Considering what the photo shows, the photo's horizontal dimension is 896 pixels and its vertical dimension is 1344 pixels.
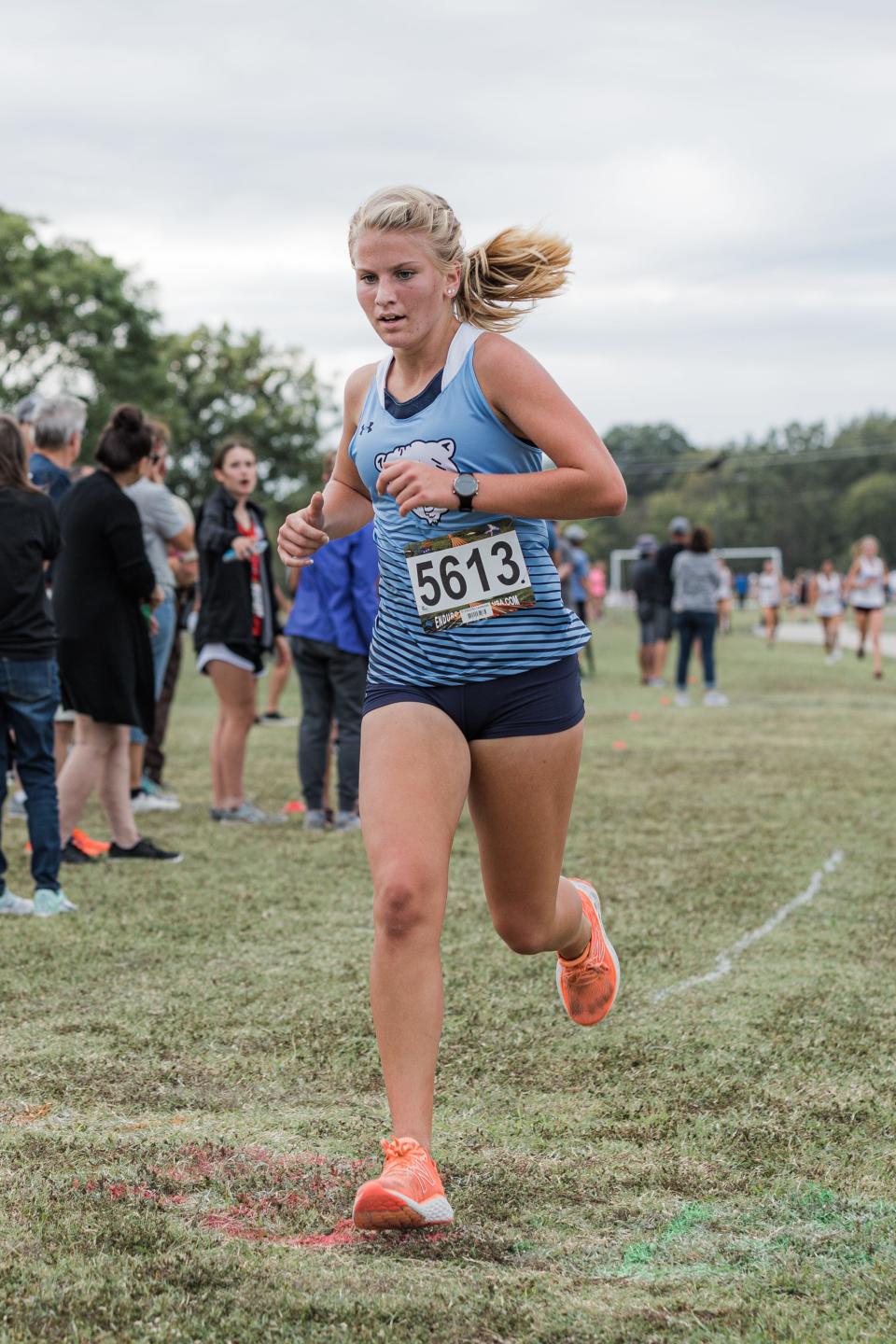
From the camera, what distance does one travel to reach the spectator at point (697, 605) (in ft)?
57.2

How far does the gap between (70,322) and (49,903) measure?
33.7m

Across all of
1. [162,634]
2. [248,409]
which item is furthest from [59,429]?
[248,409]

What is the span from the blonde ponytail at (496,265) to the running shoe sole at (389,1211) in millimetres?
1909

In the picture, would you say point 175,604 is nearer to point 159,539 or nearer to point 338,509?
point 159,539

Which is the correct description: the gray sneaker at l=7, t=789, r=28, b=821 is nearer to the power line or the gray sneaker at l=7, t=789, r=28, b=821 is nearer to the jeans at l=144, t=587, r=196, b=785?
the jeans at l=144, t=587, r=196, b=785

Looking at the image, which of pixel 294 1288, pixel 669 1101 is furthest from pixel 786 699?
pixel 294 1288

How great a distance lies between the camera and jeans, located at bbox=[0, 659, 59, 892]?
20.6 ft

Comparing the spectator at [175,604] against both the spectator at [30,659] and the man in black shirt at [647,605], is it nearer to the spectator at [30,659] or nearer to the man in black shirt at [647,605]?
the spectator at [30,659]

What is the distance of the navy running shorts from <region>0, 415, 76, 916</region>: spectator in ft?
10.4

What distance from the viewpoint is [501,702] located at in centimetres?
342

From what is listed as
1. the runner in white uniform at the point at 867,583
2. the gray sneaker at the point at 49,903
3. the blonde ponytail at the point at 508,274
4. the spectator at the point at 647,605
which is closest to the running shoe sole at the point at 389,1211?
the blonde ponytail at the point at 508,274

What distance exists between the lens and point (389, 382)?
11.7ft

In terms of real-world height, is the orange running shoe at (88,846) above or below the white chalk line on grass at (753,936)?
below

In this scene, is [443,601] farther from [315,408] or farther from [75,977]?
[315,408]
